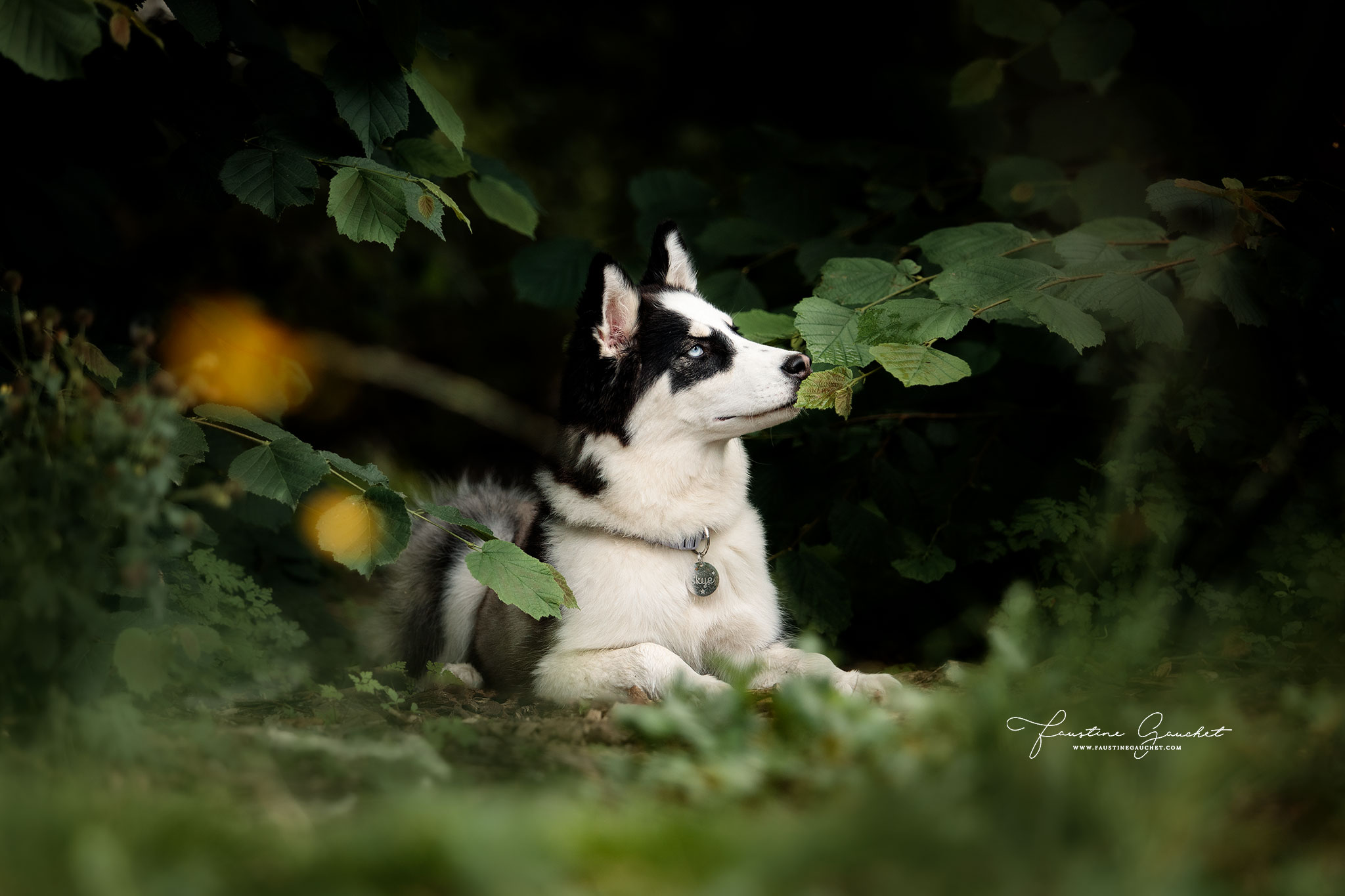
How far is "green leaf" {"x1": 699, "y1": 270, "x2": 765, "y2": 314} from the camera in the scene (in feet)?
13.6

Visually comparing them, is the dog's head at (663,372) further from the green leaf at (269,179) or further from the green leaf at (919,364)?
the green leaf at (269,179)

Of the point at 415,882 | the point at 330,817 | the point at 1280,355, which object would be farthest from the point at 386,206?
the point at 1280,355

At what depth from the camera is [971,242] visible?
3363mm

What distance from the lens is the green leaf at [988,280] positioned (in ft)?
9.94

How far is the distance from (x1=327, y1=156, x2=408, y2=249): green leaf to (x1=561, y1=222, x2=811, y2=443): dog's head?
2.21ft

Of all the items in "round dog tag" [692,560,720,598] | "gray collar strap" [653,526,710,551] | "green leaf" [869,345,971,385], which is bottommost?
"round dog tag" [692,560,720,598]

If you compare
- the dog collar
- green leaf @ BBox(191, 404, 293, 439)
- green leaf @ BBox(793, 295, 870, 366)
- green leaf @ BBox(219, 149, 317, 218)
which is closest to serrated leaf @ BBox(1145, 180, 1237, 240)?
green leaf @ BBox(793, 295, 870, 366)

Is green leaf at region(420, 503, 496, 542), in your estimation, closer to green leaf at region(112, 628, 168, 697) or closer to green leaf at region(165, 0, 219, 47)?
green leaf at region(112, 628, 168, 697)

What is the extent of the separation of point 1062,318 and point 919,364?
44 centimetres

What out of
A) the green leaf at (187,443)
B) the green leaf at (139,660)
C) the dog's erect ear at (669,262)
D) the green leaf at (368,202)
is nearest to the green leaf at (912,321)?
the dog's erect ear at (669,262)

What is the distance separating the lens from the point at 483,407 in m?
8.36

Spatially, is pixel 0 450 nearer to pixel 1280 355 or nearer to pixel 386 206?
pixel 386 206

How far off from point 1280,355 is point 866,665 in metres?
1.98

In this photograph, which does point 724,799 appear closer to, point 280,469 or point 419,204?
point 280,469
